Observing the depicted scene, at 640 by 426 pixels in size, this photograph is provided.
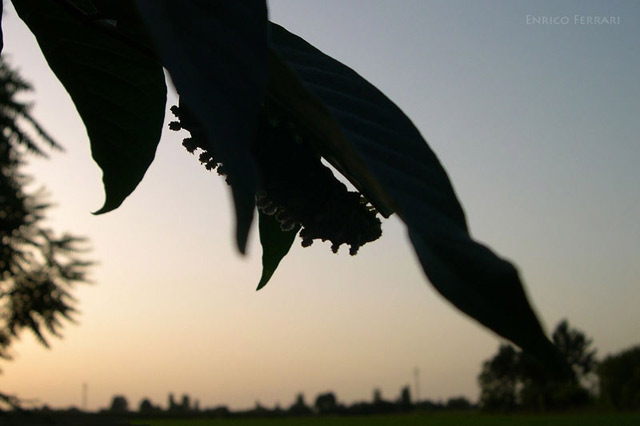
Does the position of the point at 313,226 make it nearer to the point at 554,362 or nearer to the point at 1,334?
the point at 554,362

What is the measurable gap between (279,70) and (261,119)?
0.09 meters

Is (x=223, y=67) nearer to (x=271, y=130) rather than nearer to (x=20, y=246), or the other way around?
(x=271, y=130)

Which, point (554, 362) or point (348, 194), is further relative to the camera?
point (348, 194)

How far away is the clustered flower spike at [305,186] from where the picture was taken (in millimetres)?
263

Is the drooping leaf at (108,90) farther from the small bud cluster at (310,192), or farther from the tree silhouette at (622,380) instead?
the tree silhouette at (622,380)

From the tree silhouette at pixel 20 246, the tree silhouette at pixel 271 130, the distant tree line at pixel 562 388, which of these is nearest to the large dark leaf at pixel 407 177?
the tree silhouette at pixel 271 130

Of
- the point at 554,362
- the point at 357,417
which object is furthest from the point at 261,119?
the point at 357,417

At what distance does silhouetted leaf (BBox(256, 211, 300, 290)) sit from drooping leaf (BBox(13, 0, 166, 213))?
0.06 metres

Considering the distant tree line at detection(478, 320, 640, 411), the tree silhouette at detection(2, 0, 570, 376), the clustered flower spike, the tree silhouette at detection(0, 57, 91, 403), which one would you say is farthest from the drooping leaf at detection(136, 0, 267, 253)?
the distant tree line at detection(478, 320, 640, 411)

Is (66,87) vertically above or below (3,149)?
below

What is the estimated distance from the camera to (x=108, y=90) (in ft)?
1.01

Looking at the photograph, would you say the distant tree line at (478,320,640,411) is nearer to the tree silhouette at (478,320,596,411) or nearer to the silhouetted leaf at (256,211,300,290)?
the tree silhouette at (478,320,596,411)

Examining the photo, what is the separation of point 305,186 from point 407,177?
0.09 m

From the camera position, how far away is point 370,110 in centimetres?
22
